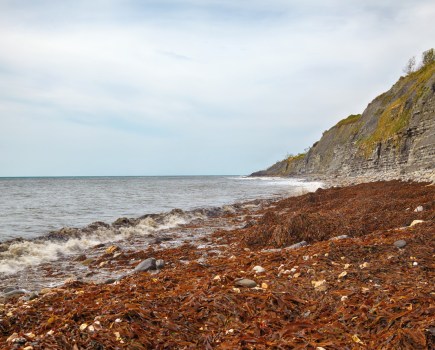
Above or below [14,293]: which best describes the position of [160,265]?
above

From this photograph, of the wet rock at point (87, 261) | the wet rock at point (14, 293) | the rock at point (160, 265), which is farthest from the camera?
the wet rock at point (87, 261)

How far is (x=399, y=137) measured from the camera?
127 feet

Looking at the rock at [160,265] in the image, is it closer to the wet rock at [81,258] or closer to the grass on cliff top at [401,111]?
the wet rock at [81,258]

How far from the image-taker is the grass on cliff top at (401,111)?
3919 centimetres

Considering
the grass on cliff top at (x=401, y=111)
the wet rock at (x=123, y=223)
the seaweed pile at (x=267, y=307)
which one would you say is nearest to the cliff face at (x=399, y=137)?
the grass on cliff top at (x=401, y=111)

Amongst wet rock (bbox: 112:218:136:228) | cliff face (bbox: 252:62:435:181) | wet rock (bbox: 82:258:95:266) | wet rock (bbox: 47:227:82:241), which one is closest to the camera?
wet rock (bbox: 82:258:95:266)

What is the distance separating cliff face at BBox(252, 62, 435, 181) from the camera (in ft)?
103

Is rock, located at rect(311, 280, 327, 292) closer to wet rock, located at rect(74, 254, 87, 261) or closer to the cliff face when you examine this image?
wet rock, located at rect(74, 254, 87, 261)

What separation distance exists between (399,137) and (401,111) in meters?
4.73

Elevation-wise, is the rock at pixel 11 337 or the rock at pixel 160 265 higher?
the rock at pixel 11 337

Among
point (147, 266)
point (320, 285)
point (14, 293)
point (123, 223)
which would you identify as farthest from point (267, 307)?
point (123, 223)

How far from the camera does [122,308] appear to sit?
14.5 ft

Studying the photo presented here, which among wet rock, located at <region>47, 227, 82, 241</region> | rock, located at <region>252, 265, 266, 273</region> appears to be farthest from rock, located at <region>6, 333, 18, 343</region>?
wet rock, located at <region>47, 227, 82, 241</region>

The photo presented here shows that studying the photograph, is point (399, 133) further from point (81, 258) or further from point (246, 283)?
point (246, 283)
